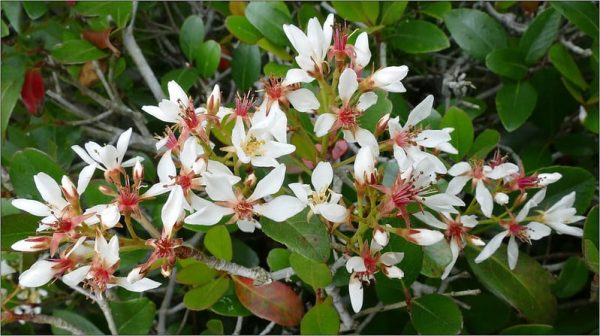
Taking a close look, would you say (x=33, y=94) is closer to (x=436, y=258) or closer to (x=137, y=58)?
(x=137, y=58)

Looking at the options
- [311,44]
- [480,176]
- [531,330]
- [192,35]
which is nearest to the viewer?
[311,44]

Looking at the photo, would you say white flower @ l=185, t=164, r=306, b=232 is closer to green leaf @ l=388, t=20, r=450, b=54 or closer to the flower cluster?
the flower cluster

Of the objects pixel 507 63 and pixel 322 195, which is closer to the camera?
pixel 322 195

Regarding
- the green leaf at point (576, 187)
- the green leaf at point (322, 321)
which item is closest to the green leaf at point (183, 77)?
the green leaf at point (322, 321)

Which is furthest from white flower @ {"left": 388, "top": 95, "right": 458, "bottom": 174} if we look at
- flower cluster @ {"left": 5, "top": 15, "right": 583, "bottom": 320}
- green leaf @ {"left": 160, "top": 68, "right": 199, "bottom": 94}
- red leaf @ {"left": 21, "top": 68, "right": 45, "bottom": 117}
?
red leaf @ {"left": 21, "top": 68, "right": 45, "bottom": 117}

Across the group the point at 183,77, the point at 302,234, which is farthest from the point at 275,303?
the point at 183,77

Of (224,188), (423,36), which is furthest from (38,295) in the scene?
(423,36)
